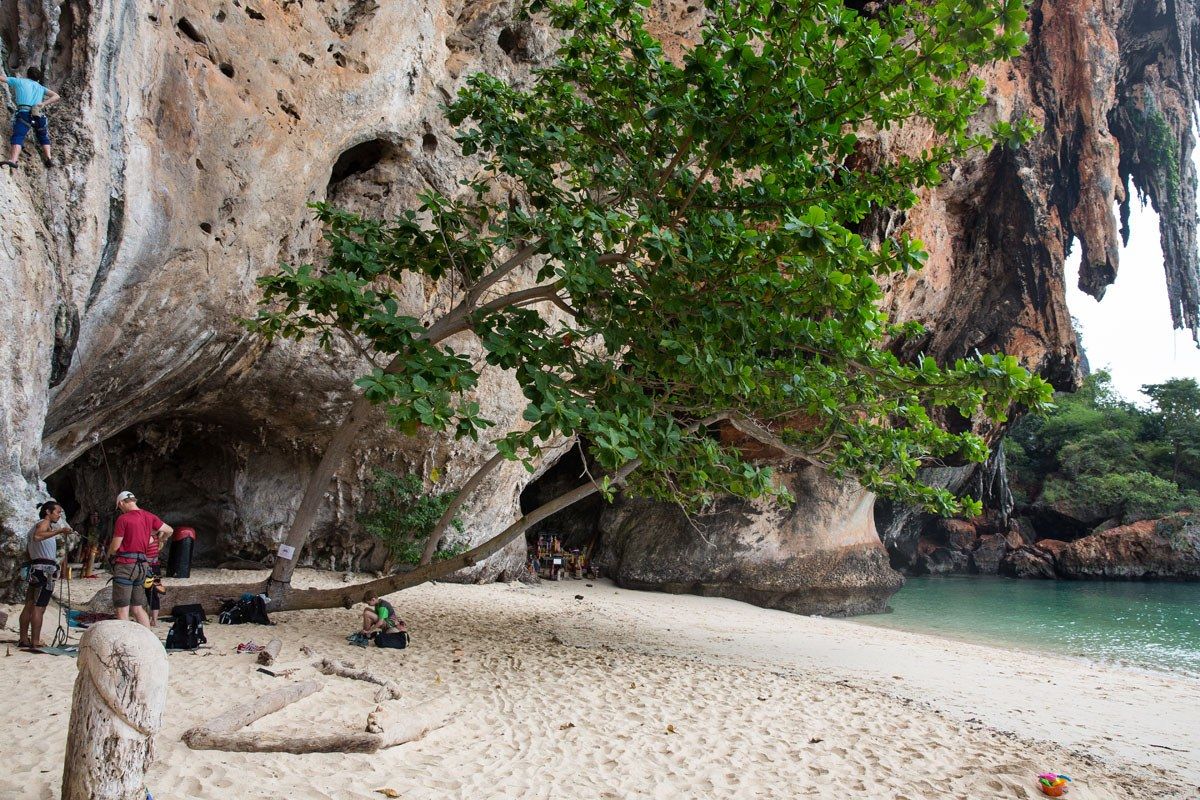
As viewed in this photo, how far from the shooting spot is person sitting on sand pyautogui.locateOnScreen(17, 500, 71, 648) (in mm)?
4637

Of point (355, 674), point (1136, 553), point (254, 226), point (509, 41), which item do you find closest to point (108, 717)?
point (355, 674)

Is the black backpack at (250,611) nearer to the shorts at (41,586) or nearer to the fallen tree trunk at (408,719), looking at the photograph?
the shorts at (41,586)

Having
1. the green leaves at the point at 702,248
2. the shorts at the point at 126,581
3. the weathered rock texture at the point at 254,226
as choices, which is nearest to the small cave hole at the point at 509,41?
the weathered rock texture at the point at 254,226

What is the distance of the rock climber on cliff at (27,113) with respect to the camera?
4379 mm

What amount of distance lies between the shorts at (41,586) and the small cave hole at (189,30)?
15.2 ft

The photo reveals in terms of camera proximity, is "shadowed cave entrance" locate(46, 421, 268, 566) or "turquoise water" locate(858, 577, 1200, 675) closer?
"shadowed cave entrance" locate(46, 421, 268, 566)

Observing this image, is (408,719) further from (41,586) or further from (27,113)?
(27,113)

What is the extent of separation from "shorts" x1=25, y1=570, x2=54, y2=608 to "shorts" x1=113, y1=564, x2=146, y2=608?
372mm

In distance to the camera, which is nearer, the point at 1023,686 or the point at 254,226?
the point at 254,226

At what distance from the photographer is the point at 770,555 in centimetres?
1573

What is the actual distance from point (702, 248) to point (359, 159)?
5488mm

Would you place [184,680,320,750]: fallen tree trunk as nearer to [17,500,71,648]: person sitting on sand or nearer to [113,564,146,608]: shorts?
[113,564,146,608]: shorts

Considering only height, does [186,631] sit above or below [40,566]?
below

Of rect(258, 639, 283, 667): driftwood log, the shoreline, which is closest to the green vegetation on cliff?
the shoreline
